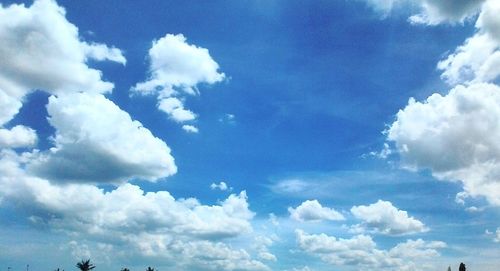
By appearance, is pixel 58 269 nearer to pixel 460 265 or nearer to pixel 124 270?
→ pixel 124 270

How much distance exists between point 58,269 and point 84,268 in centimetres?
4553

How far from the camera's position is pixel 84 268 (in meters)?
126

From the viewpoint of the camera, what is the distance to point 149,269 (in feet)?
557

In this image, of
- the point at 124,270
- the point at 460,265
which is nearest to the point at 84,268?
the point at 124,270

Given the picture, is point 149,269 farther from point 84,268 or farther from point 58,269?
point 84,268

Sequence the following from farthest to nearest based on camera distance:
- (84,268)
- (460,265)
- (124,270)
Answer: (124,270), (84,268), (460,265)

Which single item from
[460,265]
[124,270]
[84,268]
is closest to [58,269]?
[124,270]

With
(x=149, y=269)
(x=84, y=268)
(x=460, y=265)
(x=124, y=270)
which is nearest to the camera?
(x=460, y=265)

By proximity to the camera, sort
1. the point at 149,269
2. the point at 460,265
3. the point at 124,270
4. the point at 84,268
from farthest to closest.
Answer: the point at 149,269
the point at 124,270
the point at 84,268
the point at 460,265

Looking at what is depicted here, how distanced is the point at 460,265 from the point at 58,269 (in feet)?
432

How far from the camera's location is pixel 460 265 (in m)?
114

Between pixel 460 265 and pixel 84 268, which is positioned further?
pixel 84 268

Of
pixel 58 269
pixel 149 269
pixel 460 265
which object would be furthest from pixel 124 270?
pixel 460 265

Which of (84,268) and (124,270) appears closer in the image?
(84,268)
